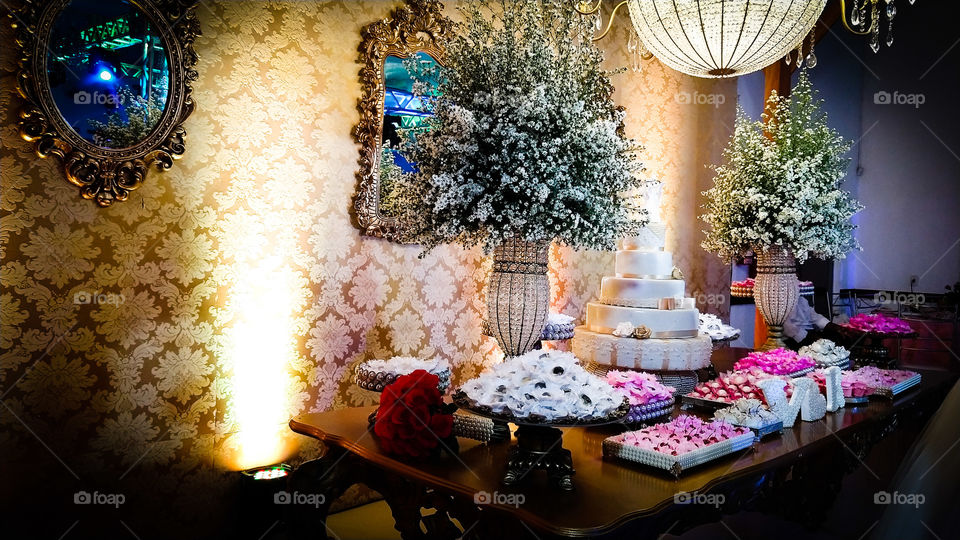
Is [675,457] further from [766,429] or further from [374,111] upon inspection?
[374,111]

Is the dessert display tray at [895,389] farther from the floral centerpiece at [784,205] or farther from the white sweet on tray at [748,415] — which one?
the white sweet on tray at [748,415]

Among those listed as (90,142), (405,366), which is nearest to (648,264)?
(405,366)

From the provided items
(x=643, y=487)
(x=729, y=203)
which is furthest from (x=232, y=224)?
(x=729, y=203)

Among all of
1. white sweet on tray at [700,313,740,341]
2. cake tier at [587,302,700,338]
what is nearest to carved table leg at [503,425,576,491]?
cake tier at [587,302,700,338]

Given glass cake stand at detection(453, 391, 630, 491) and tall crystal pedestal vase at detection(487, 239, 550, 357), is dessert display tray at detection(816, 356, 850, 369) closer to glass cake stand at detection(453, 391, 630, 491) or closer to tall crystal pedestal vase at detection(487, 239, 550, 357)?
tall crystal pedestal vase at detection(487, 239, 550, 357)

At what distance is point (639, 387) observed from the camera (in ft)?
8.23

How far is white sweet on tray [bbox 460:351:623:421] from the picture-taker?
5.94 feet

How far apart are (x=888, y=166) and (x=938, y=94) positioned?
120 cm

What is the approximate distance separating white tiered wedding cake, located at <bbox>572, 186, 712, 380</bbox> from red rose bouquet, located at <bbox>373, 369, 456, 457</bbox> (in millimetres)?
1260

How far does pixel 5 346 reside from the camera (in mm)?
2635

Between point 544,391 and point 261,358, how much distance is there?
210 centimetres

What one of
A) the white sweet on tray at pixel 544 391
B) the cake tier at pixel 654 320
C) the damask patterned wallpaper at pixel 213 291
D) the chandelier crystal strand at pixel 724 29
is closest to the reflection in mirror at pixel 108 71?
the damask patterned wallpaper at pixel 213 291

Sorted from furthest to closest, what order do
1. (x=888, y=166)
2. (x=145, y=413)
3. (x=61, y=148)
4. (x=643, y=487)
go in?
(x=888, y=166)
(x=145, y=413)
(x=61, y=148)
(x=643, y=487)

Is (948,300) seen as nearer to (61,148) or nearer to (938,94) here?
(938,94)
